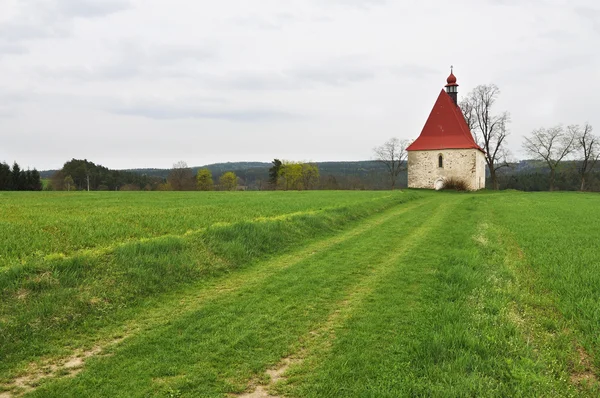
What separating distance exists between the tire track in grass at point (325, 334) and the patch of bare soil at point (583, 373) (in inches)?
104

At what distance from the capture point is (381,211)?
77.4 feet

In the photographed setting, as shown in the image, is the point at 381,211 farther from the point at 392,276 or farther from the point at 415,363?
the point at 415,363

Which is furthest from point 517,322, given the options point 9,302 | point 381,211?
point 381,211

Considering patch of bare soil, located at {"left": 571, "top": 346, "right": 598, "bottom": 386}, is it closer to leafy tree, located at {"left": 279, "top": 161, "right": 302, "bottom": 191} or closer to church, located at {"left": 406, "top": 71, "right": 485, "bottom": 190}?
church, located at {"left": 406, "top": 71, "right": 485, "bottom": 190}

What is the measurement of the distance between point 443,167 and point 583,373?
49.2 meters

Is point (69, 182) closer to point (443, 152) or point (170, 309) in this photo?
point (443, 152)

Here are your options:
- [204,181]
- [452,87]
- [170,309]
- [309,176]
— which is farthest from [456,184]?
[204,181]

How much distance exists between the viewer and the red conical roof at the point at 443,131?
5084 cm

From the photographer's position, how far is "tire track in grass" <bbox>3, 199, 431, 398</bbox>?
446 cm

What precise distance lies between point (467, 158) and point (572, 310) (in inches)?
1861

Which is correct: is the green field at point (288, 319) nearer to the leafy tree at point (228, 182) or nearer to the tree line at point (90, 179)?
the tree line at point (90, 179)

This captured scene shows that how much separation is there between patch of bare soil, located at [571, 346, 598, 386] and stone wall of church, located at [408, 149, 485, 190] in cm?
4853

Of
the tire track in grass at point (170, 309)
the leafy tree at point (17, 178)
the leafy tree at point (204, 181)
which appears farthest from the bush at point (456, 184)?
the leafy tree at point (17, 178)

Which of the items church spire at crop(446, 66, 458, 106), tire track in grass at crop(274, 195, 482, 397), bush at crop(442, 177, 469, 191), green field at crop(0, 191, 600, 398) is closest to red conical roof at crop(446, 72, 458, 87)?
church spire at crop(446, 66, 458, 106)
